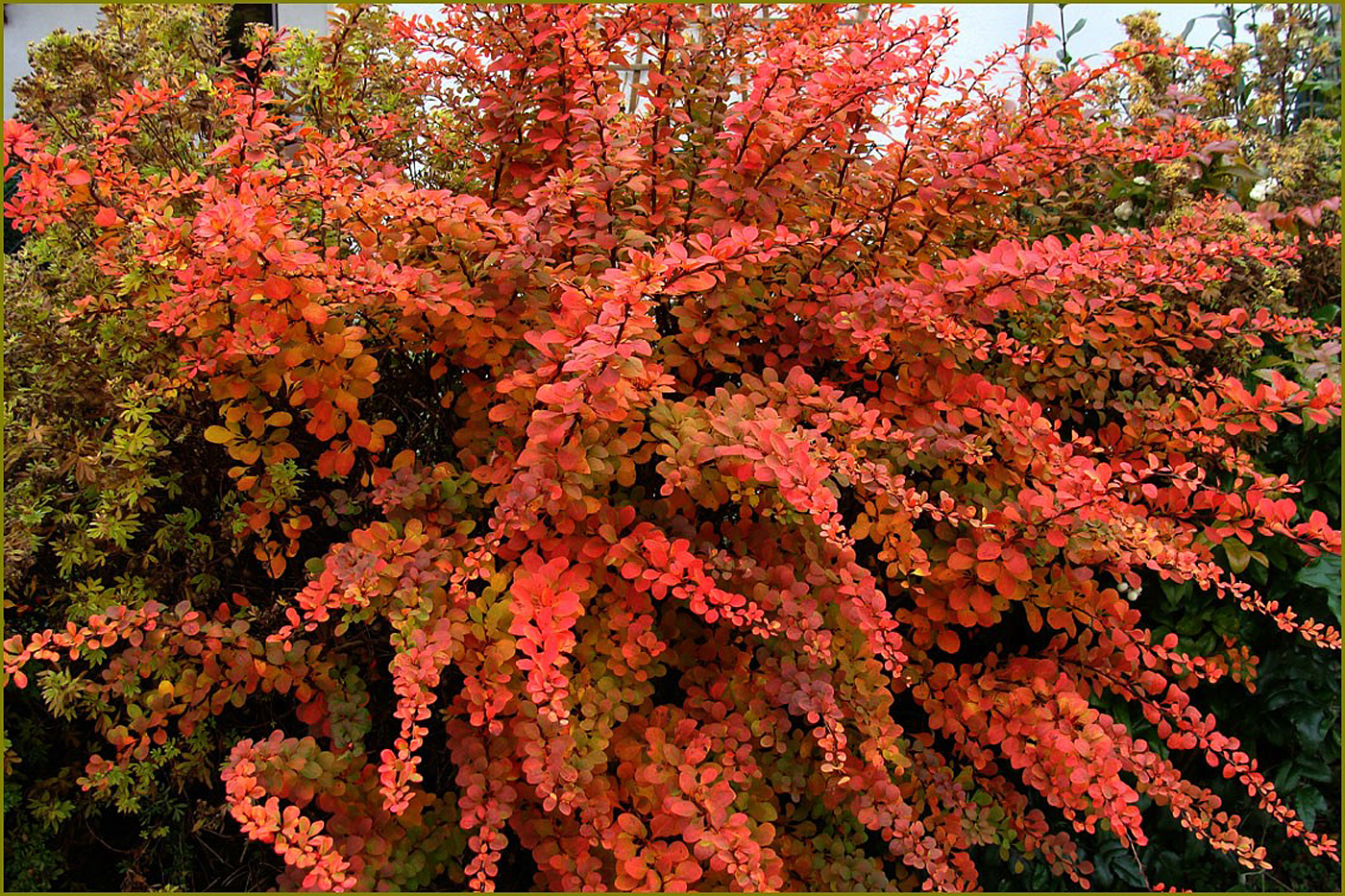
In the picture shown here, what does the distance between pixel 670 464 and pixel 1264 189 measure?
178 cm

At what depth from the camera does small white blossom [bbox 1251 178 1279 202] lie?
2426 millimetres

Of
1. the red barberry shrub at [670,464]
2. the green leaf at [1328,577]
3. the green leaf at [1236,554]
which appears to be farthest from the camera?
the green leaf at [1328,577]

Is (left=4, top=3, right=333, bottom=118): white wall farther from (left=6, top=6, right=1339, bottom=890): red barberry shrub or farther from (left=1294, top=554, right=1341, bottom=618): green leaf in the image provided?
(left=1294, top=554, right=1341, bottom=618): green leaf

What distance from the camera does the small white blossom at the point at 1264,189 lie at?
2.43m

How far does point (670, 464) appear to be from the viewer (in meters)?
1.57

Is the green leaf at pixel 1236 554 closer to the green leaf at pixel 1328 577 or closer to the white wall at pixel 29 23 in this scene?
the green leaf at pixel 1328 577

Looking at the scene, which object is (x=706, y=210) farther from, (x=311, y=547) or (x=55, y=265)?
(x=55, y=265)

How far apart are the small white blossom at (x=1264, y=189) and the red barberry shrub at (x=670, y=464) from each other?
0.36 meters

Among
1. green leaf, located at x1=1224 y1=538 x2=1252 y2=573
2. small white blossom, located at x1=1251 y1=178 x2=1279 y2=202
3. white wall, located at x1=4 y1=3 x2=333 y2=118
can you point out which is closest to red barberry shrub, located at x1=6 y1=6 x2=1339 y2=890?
green leaf, located at x1=1224 y1=538 x2=1252 y2=573

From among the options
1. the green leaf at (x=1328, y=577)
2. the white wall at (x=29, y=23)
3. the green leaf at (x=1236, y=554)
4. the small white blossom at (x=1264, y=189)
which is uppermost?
the white wall at (x=29, y=23)

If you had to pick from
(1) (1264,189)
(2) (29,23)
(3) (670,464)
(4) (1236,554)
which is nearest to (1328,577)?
(4) (1236,554)

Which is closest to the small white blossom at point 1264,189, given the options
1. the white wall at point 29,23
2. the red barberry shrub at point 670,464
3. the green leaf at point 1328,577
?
the red barberry shrub at point 670,464

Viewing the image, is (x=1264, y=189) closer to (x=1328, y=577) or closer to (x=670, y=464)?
(x=1328, y=577)

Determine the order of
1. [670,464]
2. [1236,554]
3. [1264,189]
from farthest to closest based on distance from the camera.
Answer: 1. [1264,189]
2. [1236,554]
3. [670,464]
